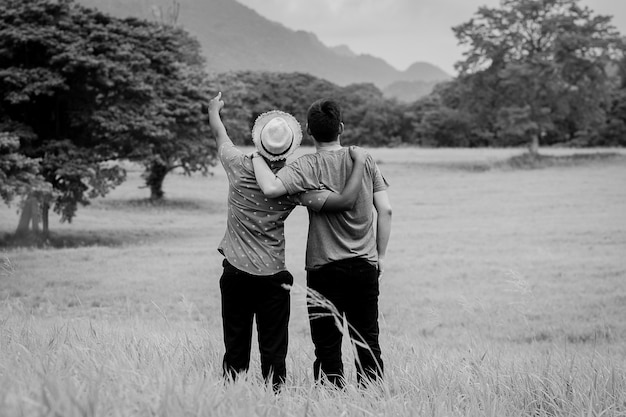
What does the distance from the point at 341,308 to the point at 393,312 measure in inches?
254

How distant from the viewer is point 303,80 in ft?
307

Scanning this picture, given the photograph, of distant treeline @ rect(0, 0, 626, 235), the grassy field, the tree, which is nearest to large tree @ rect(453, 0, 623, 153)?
distant treeline @ rect(0, 0, 626, 235)

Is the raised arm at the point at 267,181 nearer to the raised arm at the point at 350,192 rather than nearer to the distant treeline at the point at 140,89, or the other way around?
the raised arm at the point at 350,192

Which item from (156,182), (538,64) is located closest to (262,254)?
(156,182)

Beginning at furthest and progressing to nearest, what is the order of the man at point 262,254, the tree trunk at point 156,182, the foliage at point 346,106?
the foliage at point 346,106, the tree trunk at point 156,182, the man at point 262,254

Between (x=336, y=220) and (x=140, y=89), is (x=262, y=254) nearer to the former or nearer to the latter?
(x=336, y=220)

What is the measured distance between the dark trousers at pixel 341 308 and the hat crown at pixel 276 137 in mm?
871

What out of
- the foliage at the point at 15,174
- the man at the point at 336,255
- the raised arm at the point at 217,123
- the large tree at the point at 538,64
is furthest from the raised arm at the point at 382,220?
the large tree at the point at 538,64

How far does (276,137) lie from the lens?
14.1 ft

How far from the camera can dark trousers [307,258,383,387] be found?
4.43 meters

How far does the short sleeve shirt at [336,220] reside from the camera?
4.43 meters

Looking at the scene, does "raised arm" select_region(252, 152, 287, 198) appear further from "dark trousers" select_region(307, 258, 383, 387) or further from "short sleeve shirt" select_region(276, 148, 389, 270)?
"dark trousers" select_region(307, 258, 383, 387)

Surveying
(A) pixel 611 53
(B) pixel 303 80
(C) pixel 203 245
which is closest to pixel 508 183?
(A) pixel 611 53

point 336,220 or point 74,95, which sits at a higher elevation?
point 74,95
